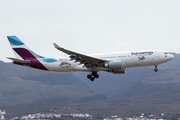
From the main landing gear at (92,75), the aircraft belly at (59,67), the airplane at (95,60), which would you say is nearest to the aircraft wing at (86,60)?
the airplane at (95,60)

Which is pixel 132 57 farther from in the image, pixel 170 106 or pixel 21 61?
pixel 170 106

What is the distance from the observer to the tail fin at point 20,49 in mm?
87438

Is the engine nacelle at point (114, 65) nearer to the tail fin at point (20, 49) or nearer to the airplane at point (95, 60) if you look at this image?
the airplane at point (95, 60)

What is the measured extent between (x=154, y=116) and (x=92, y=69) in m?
84.0

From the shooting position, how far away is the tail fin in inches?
3442

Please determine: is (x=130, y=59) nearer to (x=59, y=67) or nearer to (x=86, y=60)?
(x=86, y=60)

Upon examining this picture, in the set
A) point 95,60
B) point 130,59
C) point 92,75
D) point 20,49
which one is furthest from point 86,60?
point 20,49

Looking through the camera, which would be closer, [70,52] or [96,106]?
[70,52]

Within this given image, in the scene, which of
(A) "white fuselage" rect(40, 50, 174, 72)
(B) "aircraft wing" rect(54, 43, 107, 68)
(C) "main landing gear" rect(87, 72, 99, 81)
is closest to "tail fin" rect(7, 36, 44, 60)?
(A) "white fuselage" rect(40, 50, 174, 72)

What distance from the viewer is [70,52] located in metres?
79.6

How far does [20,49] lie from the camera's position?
8856 cm

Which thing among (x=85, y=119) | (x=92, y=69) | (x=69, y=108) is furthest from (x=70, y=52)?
(x=69, y=108)

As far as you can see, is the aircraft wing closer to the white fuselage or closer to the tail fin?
the white fuselage

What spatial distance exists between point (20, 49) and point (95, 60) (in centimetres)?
1443
